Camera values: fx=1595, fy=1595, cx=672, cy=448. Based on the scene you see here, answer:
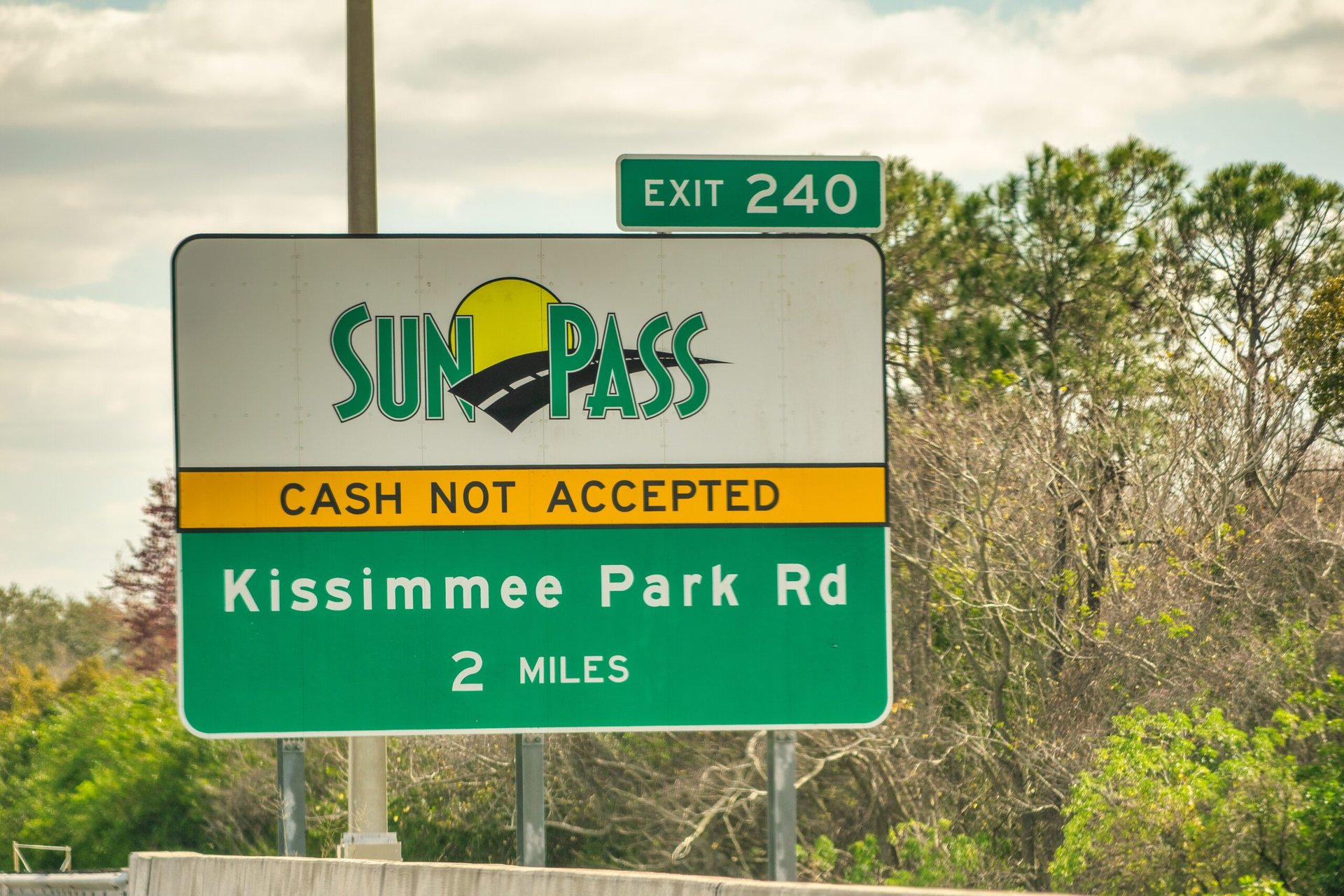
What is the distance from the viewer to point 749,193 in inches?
315

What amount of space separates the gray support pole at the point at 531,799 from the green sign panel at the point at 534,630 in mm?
253

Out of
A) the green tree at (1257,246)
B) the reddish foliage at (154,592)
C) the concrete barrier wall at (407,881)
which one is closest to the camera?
the concrete barrier wall at (407,881)

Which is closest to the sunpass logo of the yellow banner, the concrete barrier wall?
the yellow banner

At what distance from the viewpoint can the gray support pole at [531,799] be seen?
779cm

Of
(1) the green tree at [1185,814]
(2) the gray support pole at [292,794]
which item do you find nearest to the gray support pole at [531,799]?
(2) the gray support pole at [292,794]

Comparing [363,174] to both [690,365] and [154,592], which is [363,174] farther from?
[154,592]

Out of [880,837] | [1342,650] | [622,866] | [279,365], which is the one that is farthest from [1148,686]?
[279,365]

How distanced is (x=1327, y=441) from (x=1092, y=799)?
250 inches

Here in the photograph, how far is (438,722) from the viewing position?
Answer: 7.61 m

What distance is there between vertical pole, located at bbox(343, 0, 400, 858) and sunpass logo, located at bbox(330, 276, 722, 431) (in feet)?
5.62

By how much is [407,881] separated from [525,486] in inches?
86.3

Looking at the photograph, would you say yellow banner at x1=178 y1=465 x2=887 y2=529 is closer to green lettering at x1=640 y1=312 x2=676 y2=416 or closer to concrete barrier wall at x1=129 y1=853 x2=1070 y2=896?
green lettering at x1=640 y1=312 x2=676 y2=416

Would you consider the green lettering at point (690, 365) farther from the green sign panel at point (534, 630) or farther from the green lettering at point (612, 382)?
the green sign panel at point (534, 630)

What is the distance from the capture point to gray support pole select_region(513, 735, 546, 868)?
307 inches
